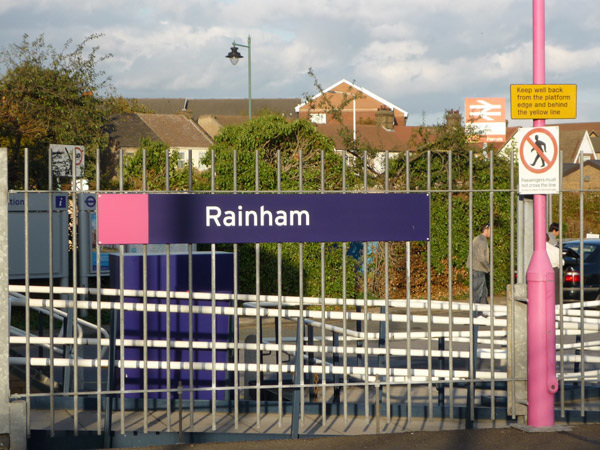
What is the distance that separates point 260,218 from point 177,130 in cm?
6862

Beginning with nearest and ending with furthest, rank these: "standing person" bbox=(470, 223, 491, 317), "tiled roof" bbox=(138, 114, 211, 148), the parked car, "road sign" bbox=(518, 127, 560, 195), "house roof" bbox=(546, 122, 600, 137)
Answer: "road sign" bbox=(518, 127, 560, 195) < "standing person" bbox=(470, 223, 491, 317) < the parked car < "tiled roof" bbox=(138, 114, 211, 148) < "house roof" bbox=(546, 122, 600, 137)

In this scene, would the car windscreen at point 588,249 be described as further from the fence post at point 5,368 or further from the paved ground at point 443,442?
the fence post at point 5,368

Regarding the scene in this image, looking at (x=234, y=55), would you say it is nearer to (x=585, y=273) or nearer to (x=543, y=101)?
(x=585, y=273)

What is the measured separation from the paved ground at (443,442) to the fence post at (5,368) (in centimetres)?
95

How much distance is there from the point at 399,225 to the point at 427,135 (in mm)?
13937

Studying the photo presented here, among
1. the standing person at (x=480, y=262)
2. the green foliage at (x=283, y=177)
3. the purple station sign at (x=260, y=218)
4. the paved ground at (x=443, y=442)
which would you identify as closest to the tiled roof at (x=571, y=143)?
the green foliage at (x=283, y=177)

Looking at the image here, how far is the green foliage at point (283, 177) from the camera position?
16.8 m

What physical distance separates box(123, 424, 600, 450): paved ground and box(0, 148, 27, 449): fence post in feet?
3.12

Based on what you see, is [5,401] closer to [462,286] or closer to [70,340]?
[70,340]

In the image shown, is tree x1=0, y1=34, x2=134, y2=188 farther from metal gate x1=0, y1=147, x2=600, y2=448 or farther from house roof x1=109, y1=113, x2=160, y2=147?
house roof x1=109, y1=113, x2=160, y2=147

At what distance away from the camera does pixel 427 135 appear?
2069 centimetres

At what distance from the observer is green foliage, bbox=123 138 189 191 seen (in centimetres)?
1728

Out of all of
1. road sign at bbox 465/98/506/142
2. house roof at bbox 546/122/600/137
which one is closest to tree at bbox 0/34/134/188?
road sign at bbox 465/98/506/142

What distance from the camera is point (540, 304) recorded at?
7031 mm
